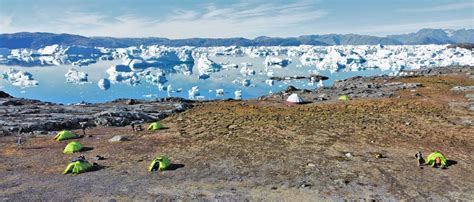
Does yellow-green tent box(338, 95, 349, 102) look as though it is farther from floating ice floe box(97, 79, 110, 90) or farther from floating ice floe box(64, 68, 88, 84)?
floating ice floe box(64, 68, 88, 84)

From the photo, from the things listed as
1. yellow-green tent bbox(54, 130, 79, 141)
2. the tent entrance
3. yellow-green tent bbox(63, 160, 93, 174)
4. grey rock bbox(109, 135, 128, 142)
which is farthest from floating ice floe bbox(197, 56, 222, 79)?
the tent entrance

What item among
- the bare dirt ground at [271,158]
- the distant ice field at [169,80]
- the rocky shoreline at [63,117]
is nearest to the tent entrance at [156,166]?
the bare dirt ground at [271,158]

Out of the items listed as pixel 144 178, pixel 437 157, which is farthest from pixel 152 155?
pixel 437 157

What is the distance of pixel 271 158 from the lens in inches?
729

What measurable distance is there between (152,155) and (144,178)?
12.3 feet

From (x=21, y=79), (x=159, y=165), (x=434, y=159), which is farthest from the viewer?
(x=21, y=79)

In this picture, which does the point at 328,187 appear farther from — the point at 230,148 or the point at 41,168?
the point at 41,168

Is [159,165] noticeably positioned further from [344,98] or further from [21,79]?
[21,79]

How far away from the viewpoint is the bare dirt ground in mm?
14469

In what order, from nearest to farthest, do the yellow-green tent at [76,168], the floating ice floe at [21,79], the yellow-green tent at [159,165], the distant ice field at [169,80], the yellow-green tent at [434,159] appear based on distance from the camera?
1. the yellow-green tent at [434,159]
2. the yellow-green tent at [76,168]
3. the yellow-green tent at [159,165]
4. the distant ice field at [169,80]
5. the floating ice floe at [21,79]

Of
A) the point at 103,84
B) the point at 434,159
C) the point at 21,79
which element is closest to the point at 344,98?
the point at 434,159

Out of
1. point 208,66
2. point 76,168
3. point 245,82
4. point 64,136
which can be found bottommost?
point 245,82

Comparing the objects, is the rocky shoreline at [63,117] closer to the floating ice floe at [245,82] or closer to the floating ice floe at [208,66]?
the floating ice floe at [245,82]

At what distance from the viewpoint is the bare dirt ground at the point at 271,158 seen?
1447 centimetres
